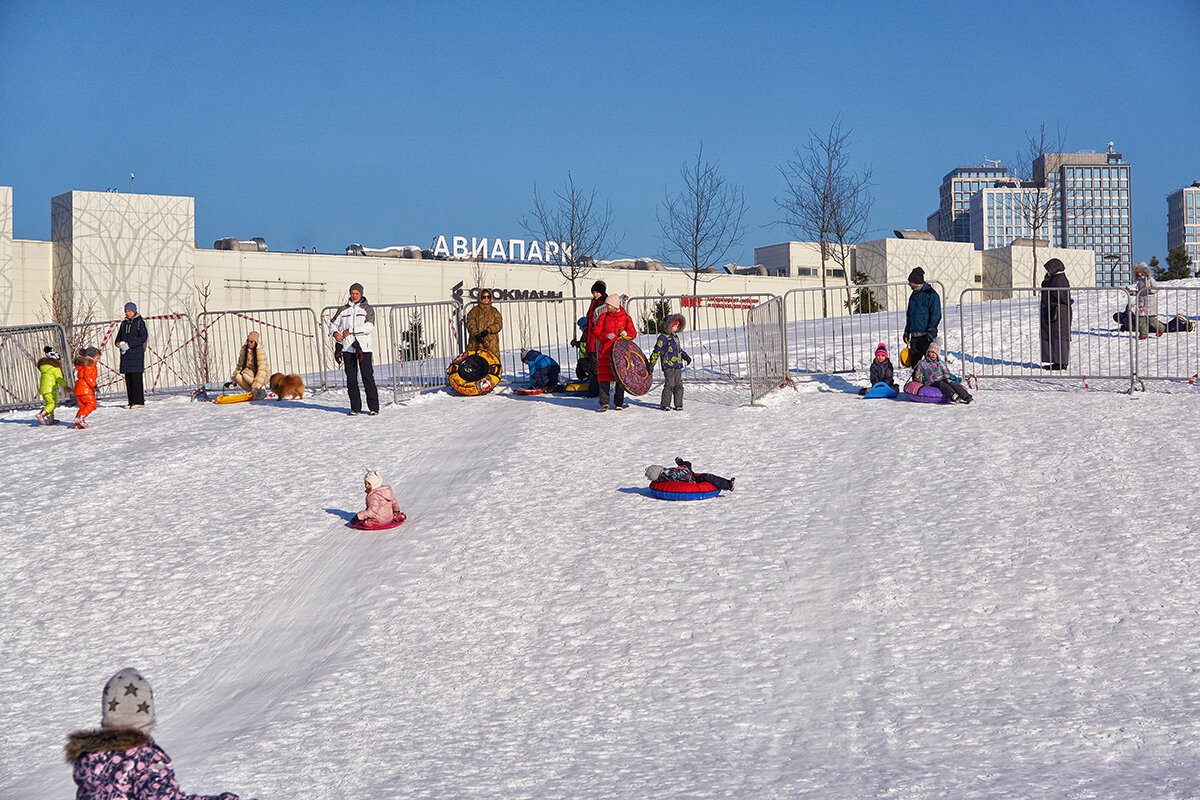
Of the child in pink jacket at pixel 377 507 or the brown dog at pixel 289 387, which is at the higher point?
the brown dog at pixel 289 387

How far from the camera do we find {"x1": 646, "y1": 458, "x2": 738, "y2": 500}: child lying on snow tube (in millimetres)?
10648

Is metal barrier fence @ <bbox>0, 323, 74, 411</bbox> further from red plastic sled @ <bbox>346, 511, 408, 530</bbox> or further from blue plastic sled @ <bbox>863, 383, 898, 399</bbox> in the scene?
blue plastic sled @ <bbox>863, 383, 898, 399</bbox>

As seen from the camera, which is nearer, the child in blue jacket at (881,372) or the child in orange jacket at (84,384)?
the child in orange jacket at (84,384)

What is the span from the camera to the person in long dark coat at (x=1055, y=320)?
16.6m

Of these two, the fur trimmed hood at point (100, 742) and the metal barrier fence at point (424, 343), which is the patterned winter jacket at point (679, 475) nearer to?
the fur trimmed hood at point (100, 742)

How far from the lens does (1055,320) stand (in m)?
16.8

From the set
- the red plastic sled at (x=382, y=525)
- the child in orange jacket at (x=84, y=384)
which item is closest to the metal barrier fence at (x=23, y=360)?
the child in orange jacket at (x=84, y=384)

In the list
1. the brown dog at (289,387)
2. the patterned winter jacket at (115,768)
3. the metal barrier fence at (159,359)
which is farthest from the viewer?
the metal barrier fence at (159,359)

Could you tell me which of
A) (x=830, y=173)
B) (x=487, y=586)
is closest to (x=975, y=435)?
(x=487, y=586)

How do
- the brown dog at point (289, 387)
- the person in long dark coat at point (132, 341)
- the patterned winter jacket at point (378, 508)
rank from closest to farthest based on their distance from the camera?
the patterned winter jacket at point (378, 508) → the person in long dark coat at point (132, 341) → the brown dog at point (289, 387)

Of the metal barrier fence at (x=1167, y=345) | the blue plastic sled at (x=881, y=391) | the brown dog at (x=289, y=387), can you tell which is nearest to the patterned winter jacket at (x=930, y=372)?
the blue plastic sled at (x=881, y=391)

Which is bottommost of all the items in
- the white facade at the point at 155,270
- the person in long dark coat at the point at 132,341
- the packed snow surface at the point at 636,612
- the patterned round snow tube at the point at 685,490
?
the packed snow surface at the point at 636,612

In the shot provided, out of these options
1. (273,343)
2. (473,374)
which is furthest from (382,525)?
(273,343)

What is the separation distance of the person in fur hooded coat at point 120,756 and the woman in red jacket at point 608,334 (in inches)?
440
